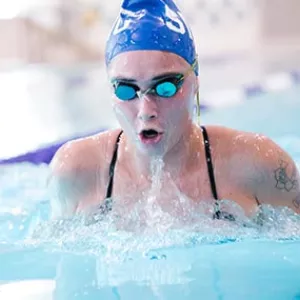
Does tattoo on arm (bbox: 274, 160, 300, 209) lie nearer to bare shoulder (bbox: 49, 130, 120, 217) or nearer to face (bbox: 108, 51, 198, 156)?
face (bbox: 108, 51, 198, 156)

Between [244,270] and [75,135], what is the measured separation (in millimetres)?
3339

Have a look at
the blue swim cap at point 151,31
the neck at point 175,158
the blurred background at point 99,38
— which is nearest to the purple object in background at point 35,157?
the neck at point 175,158

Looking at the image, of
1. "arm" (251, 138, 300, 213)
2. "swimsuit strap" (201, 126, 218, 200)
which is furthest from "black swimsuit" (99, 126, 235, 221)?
"arm" (251, 138, 300, 213)

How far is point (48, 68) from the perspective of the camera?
969 centimetres

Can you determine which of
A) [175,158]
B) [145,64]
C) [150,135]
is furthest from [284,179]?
A: [145,64]

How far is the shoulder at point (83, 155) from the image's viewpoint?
2205 millimetres

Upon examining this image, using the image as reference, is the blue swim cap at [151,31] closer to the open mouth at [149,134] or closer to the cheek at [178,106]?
the cheek at [178,106]

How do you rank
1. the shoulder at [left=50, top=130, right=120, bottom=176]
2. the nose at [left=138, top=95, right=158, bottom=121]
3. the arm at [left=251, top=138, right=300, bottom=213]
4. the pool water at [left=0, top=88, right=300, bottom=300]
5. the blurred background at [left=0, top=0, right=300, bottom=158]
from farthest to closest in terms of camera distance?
the blurred background at [left=0, top=0, right=300, bottom=158] < the shoulder at [left=50, top=130, right=120, bottom=176] < the arm at [left=251, top=138, right=300, bottom=213] < the nose at [left=138, top=95, right=158, bottom=121] < the pool water at [left=0, top=88, right=300, bottom=300]

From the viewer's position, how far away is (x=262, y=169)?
210cm

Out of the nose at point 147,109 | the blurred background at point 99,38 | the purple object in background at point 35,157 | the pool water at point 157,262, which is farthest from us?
the blurred background at point 99,38

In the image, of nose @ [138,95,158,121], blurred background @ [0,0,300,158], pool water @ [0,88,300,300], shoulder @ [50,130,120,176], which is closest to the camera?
pool water @ [0,88,300,300]

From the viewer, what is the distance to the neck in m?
2.13

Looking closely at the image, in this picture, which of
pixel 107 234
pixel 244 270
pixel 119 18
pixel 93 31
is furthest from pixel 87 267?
pixel 93 31

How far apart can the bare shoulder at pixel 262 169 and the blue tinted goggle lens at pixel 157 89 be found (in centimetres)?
31
